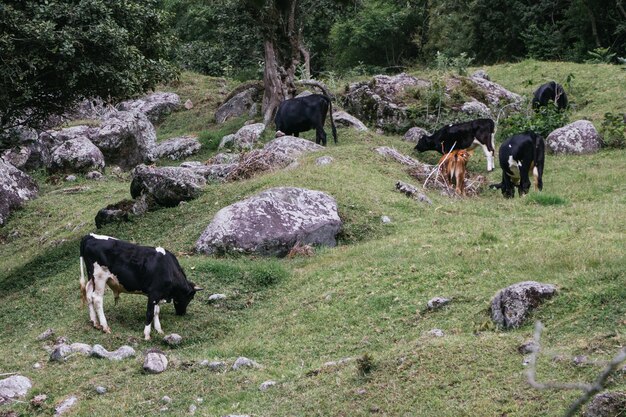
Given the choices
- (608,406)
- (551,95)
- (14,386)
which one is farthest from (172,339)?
(551,95)

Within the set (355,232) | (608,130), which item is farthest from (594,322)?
(608,130)

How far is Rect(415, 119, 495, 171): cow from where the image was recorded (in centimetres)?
2323

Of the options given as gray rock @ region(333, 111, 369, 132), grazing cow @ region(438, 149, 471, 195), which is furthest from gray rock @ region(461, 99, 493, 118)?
grazing cow @ region(438, 149, 471, 195)

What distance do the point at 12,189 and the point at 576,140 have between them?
1582 centimetres

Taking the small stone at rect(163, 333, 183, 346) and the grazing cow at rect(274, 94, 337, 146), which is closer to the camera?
the small stone at rect(163, 333, 183, 346)

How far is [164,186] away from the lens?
61.0 ft

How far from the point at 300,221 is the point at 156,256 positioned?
13.2ft

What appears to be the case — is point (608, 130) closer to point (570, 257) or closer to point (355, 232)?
point (355, 232)

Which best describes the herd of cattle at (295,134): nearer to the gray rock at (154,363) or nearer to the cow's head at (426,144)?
the cow's head at (426,144)

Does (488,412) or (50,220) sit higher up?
(488,412)

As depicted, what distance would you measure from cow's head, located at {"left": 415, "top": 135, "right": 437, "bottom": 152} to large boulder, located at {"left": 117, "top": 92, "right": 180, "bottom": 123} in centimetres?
1420

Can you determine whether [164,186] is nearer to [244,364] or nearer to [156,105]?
[244,364]

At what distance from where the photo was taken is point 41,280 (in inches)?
645

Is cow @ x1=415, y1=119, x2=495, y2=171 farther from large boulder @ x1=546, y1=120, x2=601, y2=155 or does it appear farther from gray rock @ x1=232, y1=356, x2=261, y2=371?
gray rock @ x1=232, y1=356, x2=261, y2=371
